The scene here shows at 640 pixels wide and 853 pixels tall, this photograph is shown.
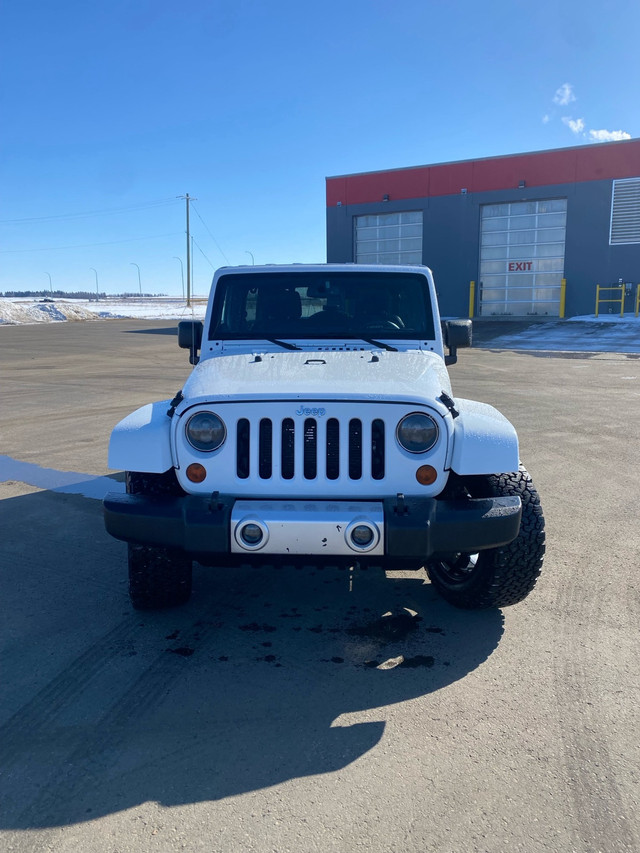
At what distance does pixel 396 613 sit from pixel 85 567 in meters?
2.00

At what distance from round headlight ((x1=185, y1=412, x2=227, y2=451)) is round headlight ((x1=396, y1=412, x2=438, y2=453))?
0.83 m

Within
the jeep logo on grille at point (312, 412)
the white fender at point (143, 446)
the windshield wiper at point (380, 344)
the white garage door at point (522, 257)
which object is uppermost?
the white garage door at point (522, 257)

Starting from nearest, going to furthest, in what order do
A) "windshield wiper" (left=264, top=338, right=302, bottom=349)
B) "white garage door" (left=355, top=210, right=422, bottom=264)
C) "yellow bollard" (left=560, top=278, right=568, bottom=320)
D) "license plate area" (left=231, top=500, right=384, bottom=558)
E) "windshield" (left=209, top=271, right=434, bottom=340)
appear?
"license plate area" (left=231, top=500, right=384, bottom=558)
"windshield wiper" (left=264, top=338, right=302, bottom=349)
"windshield" (left=209, top=271, right=434, bottom=340)
"yellow bollard" (left=560, top=278, right=568, bottom=320)
"white garage door" (left=355, top=210, right=422, bottom=264)

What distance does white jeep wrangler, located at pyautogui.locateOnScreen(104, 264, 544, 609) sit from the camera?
9.71ft

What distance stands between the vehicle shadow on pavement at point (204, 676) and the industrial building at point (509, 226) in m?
26.3

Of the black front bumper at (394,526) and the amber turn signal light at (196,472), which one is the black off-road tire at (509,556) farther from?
the amber turn signal light at (196,472)

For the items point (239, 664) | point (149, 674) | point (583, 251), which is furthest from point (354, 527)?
point (583, 251)

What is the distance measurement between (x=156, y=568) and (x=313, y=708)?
1.14 m

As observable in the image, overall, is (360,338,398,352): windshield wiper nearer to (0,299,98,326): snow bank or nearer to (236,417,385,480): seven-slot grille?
(236,417,385,480): seven-slot grille

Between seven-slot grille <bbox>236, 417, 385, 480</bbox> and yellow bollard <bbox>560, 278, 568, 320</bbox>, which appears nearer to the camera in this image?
seven-slot grille <bbox>236, 417, 385, 480</bbox>

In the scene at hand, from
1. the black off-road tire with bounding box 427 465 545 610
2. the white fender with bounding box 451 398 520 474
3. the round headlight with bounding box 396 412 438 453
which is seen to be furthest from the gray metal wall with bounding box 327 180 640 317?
the round headlight with bounding box 396 412 438 453

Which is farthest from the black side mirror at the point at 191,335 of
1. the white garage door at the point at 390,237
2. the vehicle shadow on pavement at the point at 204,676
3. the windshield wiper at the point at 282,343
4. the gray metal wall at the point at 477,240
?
the white garage door at the point at 390,237

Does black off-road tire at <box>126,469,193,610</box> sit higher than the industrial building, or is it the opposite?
the industrial building

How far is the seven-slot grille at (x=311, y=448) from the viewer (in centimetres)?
310
